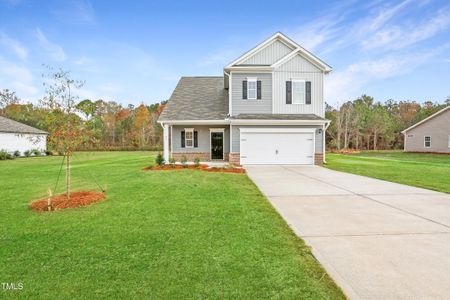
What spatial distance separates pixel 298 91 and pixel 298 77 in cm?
92

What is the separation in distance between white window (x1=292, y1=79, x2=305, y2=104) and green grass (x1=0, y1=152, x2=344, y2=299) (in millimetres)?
12522

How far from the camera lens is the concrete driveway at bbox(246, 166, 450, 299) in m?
2.99

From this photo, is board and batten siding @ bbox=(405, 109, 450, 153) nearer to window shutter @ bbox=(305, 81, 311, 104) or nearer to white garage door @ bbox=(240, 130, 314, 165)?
window shutter @ bbox=(305, 81, 311, 104)

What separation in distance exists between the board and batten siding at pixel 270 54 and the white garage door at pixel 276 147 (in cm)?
485

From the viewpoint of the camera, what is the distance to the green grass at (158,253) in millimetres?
2885

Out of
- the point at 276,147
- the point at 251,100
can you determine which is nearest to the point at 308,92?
the point at 251,100

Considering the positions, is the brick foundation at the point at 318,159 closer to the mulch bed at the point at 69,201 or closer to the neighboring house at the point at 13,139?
the mulch bed at the point at 69,201

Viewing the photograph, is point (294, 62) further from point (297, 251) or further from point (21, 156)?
point (21, 156)

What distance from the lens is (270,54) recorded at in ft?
58.6

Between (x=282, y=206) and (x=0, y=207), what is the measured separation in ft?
23.1

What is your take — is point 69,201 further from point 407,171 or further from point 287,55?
point 287,55

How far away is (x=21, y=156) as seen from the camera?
29484 millimetres

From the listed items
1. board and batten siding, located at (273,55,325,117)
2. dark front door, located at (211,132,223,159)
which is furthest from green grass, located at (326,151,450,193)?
dark front door, located at (211,132,223,159)

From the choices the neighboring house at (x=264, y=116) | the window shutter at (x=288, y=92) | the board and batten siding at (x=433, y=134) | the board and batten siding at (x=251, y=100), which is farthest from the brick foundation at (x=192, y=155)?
the board and batten siding at (x=433, y=134)
